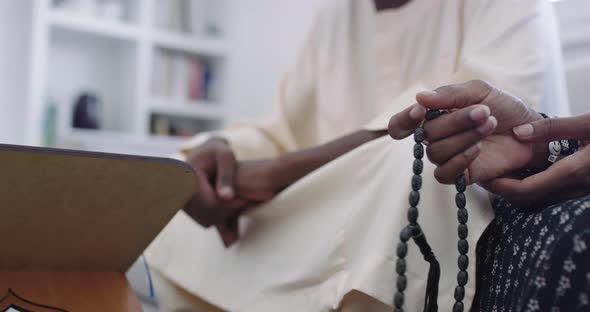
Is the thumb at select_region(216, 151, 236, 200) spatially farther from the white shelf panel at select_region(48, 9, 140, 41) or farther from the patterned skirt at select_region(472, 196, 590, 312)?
the white shelf panel at select_region(48, 9, 140, 41)

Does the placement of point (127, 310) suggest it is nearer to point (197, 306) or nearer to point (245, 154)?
point (197, 306)

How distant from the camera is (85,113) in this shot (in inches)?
122

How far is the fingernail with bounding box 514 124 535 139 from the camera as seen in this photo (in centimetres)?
72

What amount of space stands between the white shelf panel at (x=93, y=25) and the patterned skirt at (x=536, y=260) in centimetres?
270

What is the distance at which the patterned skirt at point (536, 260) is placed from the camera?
1.93 feet

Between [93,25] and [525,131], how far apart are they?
278 centimetres

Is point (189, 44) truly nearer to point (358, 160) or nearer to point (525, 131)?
point (358, 160)

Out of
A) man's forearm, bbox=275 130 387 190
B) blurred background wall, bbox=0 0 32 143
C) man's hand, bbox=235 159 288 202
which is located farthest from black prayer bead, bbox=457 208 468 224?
blurred background wall, bbox=0 0 32 143

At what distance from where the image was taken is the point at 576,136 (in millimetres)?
734

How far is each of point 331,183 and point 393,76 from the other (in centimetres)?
Result: 47

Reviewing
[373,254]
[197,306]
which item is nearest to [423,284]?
[373,254]

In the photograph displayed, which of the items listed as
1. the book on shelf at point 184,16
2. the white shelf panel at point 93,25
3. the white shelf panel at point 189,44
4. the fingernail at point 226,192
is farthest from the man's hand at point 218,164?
the book on shelf at point 184,16

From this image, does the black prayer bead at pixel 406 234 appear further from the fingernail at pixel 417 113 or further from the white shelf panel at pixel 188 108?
the white shelf panel at pixel 188 108

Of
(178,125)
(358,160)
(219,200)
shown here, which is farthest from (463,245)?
(178,125)
